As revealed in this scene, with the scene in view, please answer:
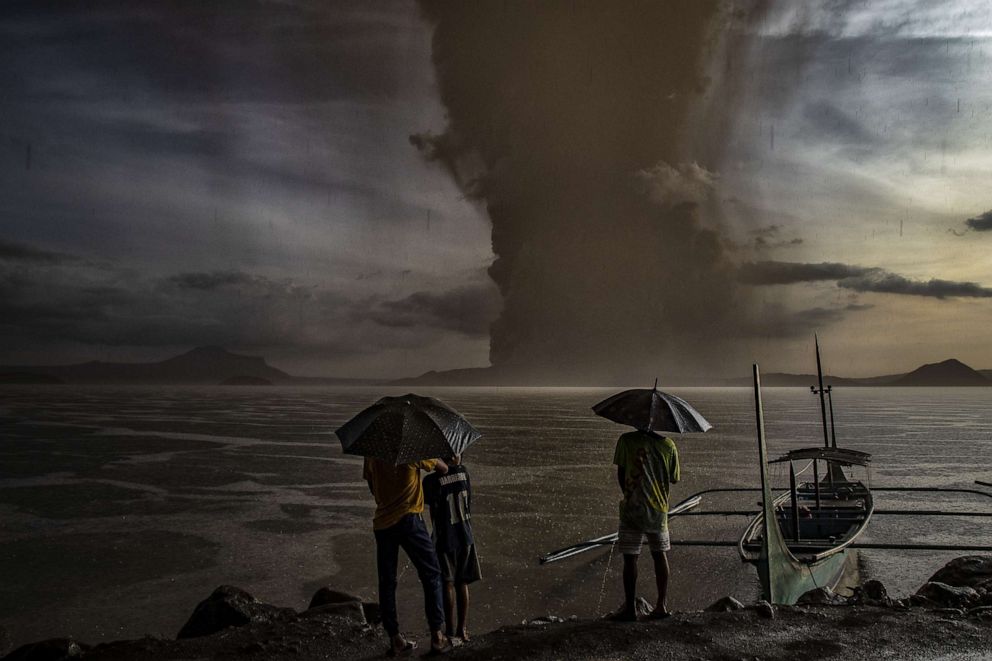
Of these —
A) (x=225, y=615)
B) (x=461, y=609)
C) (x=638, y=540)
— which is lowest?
(x=225, y=615)

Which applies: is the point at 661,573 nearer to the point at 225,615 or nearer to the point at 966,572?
the point at 225,615

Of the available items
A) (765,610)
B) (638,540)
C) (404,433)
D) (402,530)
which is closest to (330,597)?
(402,530)

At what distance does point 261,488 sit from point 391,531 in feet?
66.1

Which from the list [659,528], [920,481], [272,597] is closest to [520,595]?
[272,597]

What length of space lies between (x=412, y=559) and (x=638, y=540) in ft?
8.80

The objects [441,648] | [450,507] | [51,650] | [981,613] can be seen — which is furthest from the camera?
[981,613]

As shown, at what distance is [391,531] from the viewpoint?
6.35 metres

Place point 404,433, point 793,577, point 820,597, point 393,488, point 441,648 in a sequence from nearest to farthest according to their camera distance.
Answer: point 404,433
point 393,488
point 441,648
point 793,577
point 820,597

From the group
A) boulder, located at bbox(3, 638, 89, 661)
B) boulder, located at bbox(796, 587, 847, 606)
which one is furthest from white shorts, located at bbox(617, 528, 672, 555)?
boulder, located at bbox(3, 638, 89, 661)

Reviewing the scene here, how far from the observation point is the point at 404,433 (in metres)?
6.00

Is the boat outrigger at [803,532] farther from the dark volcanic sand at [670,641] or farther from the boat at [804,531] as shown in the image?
the dark volcanic sand at [670,641]

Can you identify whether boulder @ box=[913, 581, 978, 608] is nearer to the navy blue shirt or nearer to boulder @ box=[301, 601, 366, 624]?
the navy blue shirt

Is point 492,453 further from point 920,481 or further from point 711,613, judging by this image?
point 711,613

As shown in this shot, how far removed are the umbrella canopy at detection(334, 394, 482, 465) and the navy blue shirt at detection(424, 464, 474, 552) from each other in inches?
29.5
